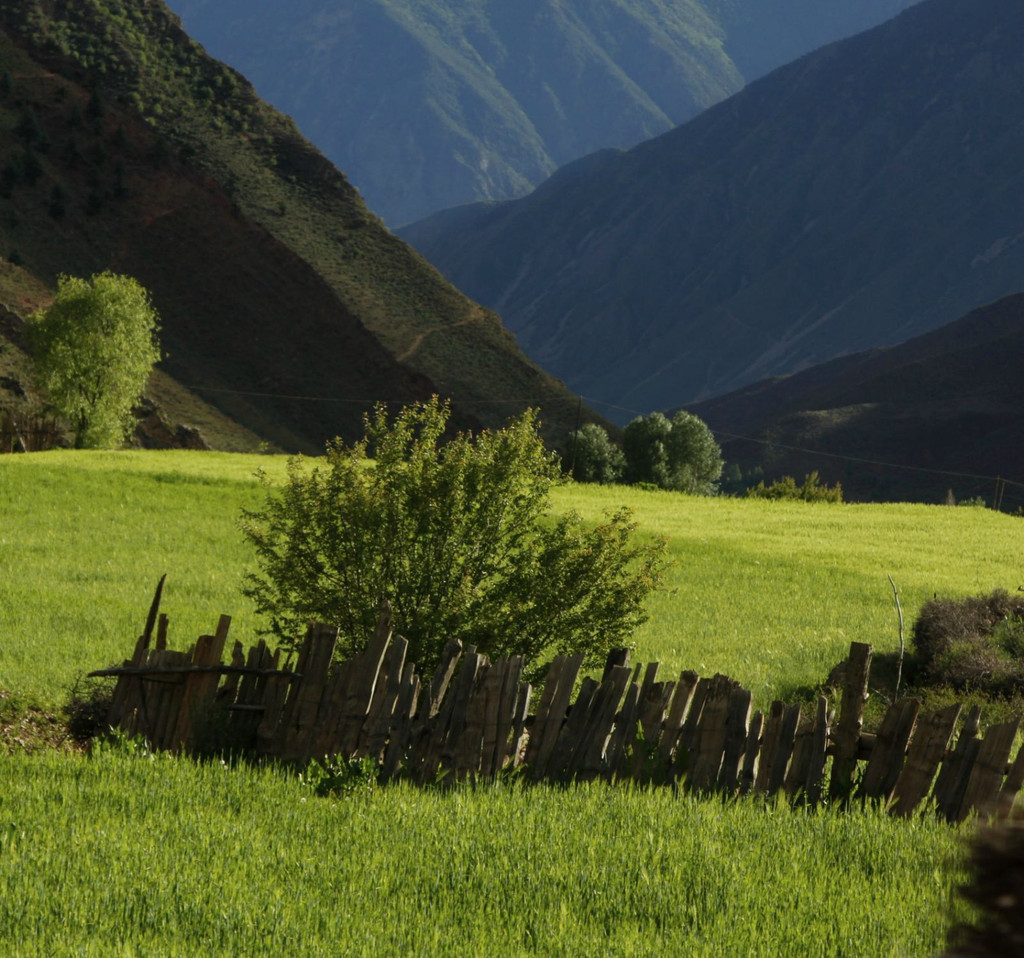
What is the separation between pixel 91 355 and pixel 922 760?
169 feet

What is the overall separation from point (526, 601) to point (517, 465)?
127cm

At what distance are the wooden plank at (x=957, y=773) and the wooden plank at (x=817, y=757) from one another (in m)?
0.74

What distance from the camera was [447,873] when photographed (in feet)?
19.7

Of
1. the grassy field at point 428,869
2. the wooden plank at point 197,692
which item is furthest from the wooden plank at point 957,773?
the wooden plank at point 197,692

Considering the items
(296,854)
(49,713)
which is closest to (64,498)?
(49,713)

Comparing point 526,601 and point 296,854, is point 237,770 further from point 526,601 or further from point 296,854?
point 526,601

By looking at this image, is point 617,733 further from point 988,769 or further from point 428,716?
point 988,769

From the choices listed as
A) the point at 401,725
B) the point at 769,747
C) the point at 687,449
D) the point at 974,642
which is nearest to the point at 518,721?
the point at 401,725

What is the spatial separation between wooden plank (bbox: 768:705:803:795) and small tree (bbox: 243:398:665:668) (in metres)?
3.24

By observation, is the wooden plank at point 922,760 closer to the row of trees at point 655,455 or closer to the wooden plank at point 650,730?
the wooden plank at point 650,730

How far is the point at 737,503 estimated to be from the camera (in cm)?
4597

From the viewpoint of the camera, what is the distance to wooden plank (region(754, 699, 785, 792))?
26.5ft

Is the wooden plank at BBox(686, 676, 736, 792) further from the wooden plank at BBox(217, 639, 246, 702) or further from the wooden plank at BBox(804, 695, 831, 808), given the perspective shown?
the wooden plank at BBox(217, 639, 246, 702)

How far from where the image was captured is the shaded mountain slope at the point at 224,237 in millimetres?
94750
